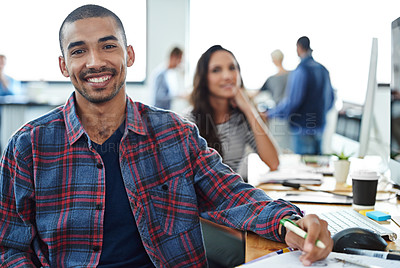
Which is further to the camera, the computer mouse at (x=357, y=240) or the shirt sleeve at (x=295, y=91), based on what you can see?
the shirt sleeve at (x=295, y=91)

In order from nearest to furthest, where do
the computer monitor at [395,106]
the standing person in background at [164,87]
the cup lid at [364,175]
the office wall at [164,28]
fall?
the cup lid at [364,175], the computer monitor at [395,106], the standing person in background at [164,87], the office wall at [164,28]

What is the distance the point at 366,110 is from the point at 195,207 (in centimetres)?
96

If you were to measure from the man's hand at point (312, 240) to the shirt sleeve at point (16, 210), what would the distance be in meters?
0.63

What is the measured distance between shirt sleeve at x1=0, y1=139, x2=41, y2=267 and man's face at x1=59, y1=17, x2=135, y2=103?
240 mm

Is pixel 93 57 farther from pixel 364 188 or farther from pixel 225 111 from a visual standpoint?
pixel 225 111

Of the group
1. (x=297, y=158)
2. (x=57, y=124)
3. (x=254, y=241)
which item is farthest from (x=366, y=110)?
(x=57, y=124)

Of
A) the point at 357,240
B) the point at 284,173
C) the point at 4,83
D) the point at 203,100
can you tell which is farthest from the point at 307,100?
the point at 4,83

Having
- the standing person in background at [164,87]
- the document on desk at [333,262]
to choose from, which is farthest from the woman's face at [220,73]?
the standing person in background at [164,87]

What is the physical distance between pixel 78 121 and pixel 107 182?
176mm

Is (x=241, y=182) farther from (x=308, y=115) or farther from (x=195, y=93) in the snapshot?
(x=308, y=115)

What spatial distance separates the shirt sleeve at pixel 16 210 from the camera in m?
1.05

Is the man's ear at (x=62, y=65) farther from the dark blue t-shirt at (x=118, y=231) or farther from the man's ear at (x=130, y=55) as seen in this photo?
the dark blue t-shirt at (x=118, y=231)

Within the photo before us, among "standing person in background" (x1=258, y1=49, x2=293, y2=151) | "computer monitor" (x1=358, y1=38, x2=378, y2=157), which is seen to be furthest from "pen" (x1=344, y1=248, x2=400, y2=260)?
"standing person in background" (x1=258, y1=49, x2=293, y2=151)

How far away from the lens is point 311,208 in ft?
4.24
